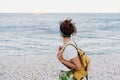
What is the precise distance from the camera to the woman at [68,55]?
14.1ft

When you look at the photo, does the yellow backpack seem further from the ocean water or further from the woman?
the ocean water

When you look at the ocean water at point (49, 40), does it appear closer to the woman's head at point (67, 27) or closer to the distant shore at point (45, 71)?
the distant shore at point (45, 71)

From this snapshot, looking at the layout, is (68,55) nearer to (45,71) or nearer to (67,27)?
(67,27)

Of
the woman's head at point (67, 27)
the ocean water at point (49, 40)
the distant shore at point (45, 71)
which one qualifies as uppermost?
the woman's head at point (67, 27)

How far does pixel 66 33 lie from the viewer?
4410 mm

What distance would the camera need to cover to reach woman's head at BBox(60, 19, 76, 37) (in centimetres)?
437

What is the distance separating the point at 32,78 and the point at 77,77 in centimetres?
641

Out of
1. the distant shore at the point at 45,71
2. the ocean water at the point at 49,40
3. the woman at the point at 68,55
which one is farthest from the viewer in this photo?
the ocean water at the point at 49,40

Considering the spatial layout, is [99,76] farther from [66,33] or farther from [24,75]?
[66,33]

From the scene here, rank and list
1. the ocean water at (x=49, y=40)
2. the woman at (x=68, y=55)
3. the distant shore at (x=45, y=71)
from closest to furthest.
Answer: the woman at (x=68, y=55), the distant shore at (x=45, y=71), the ocean water at (x=49, y=40)

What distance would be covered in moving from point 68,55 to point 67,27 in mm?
353

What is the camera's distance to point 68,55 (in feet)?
14.2

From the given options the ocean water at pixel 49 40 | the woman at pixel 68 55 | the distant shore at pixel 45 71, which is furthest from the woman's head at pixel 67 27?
the ocean water at pixel 49 40

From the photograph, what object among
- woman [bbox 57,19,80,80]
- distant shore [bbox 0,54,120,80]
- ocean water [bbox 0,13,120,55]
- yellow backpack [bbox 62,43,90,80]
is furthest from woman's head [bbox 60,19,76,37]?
ocean water [bbox 0,13,120,55]
